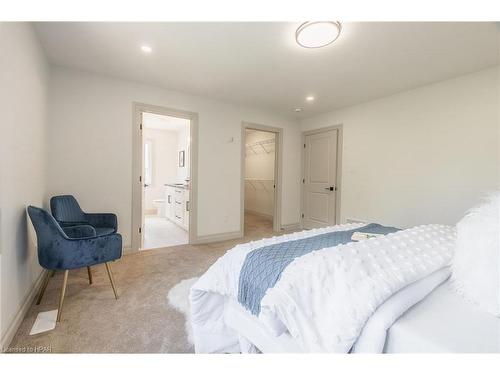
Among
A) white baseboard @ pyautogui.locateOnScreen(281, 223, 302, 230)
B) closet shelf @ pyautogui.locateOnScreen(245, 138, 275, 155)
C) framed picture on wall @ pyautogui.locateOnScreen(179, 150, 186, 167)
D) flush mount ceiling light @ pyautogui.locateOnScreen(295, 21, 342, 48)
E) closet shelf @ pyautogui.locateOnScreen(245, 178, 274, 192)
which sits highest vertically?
flush mount ceiling light @ pyautogui.locateOnScreen(295, 21, 342, 48)

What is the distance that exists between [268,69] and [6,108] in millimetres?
2396

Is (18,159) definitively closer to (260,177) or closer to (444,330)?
(444,330)

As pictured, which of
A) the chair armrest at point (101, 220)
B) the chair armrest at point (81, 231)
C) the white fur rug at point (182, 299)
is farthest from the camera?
the chair armrest at point (101, 220)

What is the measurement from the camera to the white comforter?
2.77 ft

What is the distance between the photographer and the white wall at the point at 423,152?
2.74 m

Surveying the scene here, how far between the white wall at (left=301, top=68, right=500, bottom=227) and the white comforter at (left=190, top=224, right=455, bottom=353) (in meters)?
2.15

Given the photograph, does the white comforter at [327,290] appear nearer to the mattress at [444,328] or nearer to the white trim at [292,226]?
the mattress at [444,328]

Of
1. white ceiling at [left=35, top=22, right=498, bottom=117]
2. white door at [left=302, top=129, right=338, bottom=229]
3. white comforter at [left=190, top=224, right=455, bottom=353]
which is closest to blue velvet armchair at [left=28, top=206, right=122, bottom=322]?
white comforter at [left=190, top=224, right=455, bottom=353]

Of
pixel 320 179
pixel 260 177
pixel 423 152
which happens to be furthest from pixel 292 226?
pixel 423 152

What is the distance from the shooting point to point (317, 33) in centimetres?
197

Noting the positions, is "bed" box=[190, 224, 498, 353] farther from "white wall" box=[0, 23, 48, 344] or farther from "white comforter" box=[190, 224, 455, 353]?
"white wall" box=[0, 23, 48, 344]

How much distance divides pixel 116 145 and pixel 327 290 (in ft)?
10.5

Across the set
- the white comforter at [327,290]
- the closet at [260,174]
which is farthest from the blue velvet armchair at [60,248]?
the closet at [260,174]

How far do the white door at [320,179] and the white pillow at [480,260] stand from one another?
3.42 metres
